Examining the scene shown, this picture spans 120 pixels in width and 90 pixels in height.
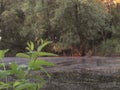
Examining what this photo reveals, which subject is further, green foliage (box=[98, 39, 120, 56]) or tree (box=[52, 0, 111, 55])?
tree (box=[52, 0, 111, 55])

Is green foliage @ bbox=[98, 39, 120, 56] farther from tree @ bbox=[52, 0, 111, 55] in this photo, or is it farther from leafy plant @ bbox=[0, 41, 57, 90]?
leafy plant @ bbox=[0, 41, 57, 90]

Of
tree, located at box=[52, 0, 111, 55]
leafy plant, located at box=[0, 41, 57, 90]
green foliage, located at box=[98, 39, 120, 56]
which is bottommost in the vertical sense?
green foliage, located at box=[98, 39, 120, 56]

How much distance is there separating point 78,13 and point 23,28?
8429 millimetres

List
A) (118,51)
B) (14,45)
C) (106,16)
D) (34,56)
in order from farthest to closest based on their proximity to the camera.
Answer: (14,45)
(106,16)
(118,51)
(34,56)

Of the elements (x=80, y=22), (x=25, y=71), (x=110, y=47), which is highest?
(x=25, y=71)

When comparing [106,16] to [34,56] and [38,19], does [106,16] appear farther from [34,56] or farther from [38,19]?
[34,56]

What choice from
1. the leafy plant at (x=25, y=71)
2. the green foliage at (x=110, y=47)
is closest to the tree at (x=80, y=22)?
the green foliage at (x=110, y=47)

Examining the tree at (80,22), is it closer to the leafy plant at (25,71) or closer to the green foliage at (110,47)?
the green foliage at (110,47)

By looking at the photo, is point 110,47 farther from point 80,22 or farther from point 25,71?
point 25,71

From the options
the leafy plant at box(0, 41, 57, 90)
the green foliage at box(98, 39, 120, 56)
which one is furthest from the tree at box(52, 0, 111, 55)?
the leafy plant at box(0, 41, 57, 90)

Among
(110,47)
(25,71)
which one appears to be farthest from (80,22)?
(25,71)

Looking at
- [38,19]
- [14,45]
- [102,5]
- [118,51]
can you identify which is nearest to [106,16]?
[102,5]

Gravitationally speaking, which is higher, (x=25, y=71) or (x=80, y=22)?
(x=25, y=71)

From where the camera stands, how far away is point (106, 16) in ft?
137
